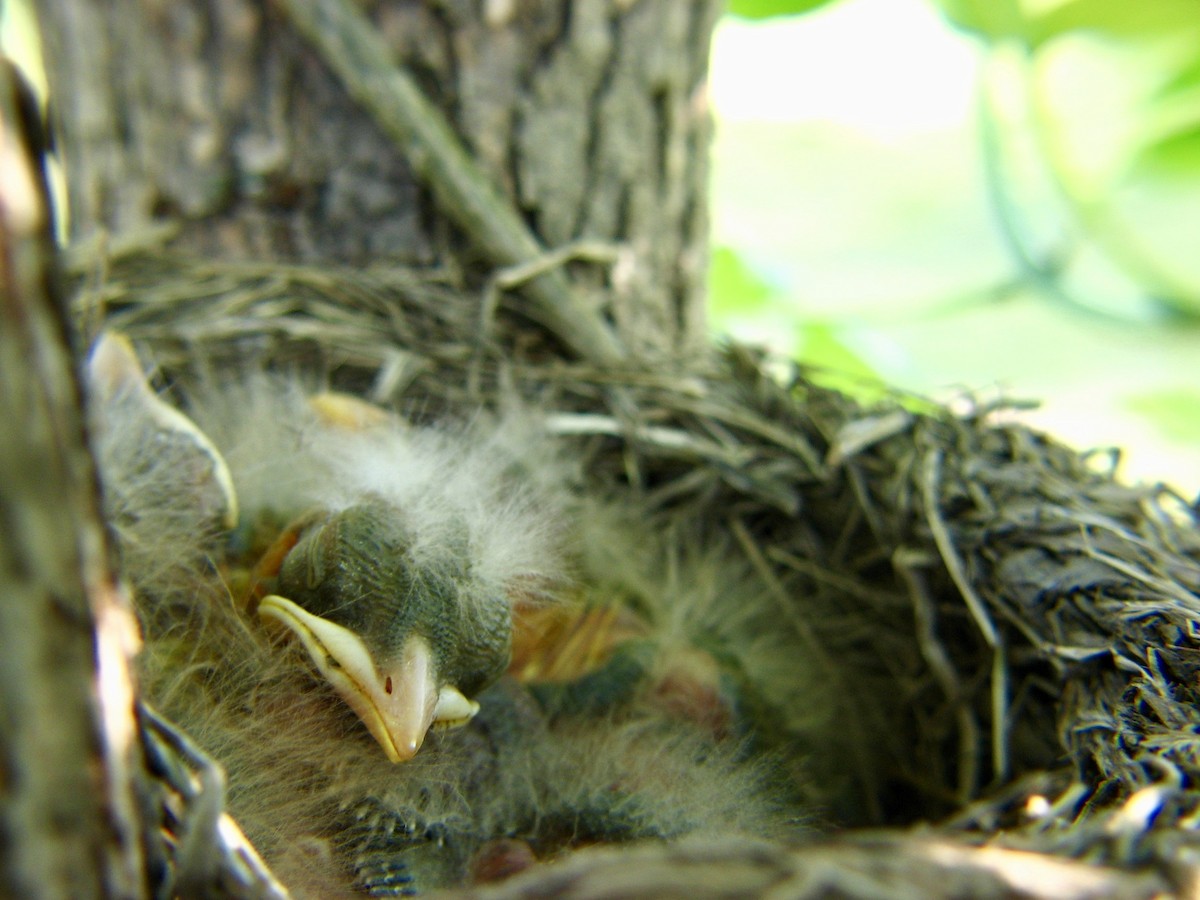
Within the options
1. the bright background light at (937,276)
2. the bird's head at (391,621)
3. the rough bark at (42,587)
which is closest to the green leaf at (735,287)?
the bright background light at (937,276)

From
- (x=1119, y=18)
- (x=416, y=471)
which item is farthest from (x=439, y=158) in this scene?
(x=1119, y=18)

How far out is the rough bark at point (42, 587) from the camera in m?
0.27

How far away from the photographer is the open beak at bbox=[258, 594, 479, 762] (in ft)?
1.67

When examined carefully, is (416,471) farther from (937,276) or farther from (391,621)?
(937,276)

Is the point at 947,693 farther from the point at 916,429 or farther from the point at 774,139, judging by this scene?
the point at 774,139

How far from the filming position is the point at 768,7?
1.34m

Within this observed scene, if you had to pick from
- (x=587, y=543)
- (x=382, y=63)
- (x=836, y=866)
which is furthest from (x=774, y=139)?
(x=836, y=866)

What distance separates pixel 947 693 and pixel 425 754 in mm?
408

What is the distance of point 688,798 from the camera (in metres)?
0.63

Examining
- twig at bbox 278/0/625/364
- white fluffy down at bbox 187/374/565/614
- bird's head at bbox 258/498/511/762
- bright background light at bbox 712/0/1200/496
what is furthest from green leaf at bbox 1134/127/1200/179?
bird's head at bbox 258/498/511/762

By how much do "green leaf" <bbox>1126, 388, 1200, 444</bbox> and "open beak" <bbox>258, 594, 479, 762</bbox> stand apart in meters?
1.47

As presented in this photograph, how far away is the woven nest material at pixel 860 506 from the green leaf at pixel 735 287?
2.11ft

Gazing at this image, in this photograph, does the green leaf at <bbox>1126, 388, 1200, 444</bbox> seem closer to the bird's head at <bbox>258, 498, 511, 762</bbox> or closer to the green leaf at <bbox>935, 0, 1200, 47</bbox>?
the green leaf at <bbox>935, 0, 1200, 47</bbox>

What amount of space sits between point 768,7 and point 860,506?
2.68 feet
